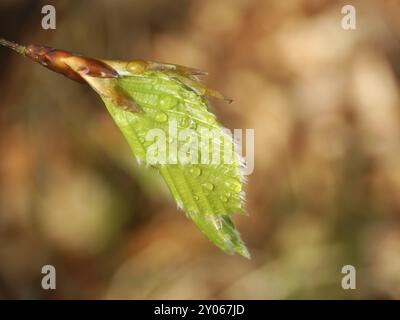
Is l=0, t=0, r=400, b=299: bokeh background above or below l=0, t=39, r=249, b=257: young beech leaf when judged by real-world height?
above

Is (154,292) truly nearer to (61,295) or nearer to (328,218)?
(61,295)

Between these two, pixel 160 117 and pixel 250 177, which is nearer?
pixel 160 117

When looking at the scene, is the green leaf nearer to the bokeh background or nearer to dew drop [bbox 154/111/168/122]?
dew drop [bbox 154/111/168/122]

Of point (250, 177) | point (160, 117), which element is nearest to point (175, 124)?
point (160, 117)

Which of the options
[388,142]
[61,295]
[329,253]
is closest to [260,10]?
[388,142]

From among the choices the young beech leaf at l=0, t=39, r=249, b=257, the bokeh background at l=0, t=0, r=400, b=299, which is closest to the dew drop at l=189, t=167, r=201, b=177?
the young beech leaf at l=0, t=39, r=249, b=257

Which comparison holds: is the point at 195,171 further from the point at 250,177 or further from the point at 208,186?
the point at 250,177
